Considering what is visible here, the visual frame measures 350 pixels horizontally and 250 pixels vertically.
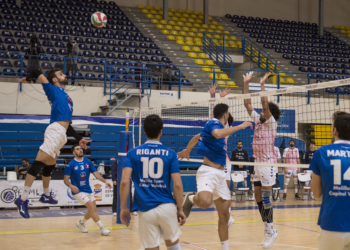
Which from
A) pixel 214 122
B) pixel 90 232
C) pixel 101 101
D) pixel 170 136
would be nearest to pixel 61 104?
pixel 214 122

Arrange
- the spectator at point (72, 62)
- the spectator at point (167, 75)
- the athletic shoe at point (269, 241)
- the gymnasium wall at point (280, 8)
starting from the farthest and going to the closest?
A: the gymnasium wall at point (280, 8)
the spectator at point (167, 75)
the spectator at point (72, 62)
the athletic shoe at point (269, 241)

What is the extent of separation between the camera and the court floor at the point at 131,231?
722cm

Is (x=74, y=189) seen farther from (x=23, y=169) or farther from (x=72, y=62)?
(x=72, y=62)

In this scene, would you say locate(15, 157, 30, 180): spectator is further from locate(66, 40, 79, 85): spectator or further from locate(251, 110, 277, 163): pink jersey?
locate(251, 110, 277, 163): pink jersey

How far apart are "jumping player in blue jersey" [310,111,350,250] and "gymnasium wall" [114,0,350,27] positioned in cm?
2438

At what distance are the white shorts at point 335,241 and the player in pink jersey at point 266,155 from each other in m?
3.59

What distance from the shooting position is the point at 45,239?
7.76 m

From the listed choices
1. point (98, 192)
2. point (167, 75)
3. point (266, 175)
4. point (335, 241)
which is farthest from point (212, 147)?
point (167, 75)

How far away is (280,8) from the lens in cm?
2861

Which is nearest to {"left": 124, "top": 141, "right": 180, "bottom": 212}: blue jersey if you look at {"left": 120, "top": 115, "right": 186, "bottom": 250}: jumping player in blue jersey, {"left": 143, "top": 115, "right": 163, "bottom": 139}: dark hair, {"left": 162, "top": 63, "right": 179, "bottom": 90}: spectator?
{"left": 120, "top": 115, "right": 186, "bottom": 250}: jumping player in blue jersey

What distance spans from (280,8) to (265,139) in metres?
23.8

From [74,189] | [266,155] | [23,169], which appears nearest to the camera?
[266,155]

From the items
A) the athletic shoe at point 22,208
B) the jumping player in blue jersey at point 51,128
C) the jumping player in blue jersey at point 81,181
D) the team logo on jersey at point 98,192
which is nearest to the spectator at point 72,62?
the team logo on jersey at point 98,192

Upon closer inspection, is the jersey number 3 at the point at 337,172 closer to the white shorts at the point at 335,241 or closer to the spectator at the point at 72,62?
the white shorts at the point at 335,241
